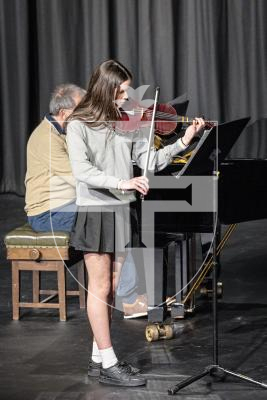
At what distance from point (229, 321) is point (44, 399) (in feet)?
4.63

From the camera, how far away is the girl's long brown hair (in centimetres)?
352

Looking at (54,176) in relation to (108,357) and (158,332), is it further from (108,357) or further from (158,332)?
(108,357)

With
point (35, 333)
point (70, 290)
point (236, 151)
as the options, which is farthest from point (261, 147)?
point (35, 333)

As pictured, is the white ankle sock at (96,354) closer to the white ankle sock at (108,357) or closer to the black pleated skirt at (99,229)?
the white ankle sock at (108,357)

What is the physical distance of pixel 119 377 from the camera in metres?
3.68

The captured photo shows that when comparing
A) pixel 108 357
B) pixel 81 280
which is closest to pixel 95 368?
pixel 108 357

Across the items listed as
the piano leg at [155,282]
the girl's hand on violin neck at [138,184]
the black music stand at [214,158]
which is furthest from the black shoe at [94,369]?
the girl's hand on violin neck at [138,184]

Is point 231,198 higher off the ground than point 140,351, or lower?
higher

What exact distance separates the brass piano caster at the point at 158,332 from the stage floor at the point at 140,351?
0.04 metres

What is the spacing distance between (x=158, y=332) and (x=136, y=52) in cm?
445

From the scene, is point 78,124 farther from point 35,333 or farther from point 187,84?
point 187,84

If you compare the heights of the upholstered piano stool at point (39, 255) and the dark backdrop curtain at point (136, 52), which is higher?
the dark backdrop curtain at point (136, 52)

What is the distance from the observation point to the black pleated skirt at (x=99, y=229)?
360 centimetres

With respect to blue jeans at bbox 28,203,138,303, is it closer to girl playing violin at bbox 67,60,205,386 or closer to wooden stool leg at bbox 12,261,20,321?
wooden stool leg at bbox 12,261,20,321
